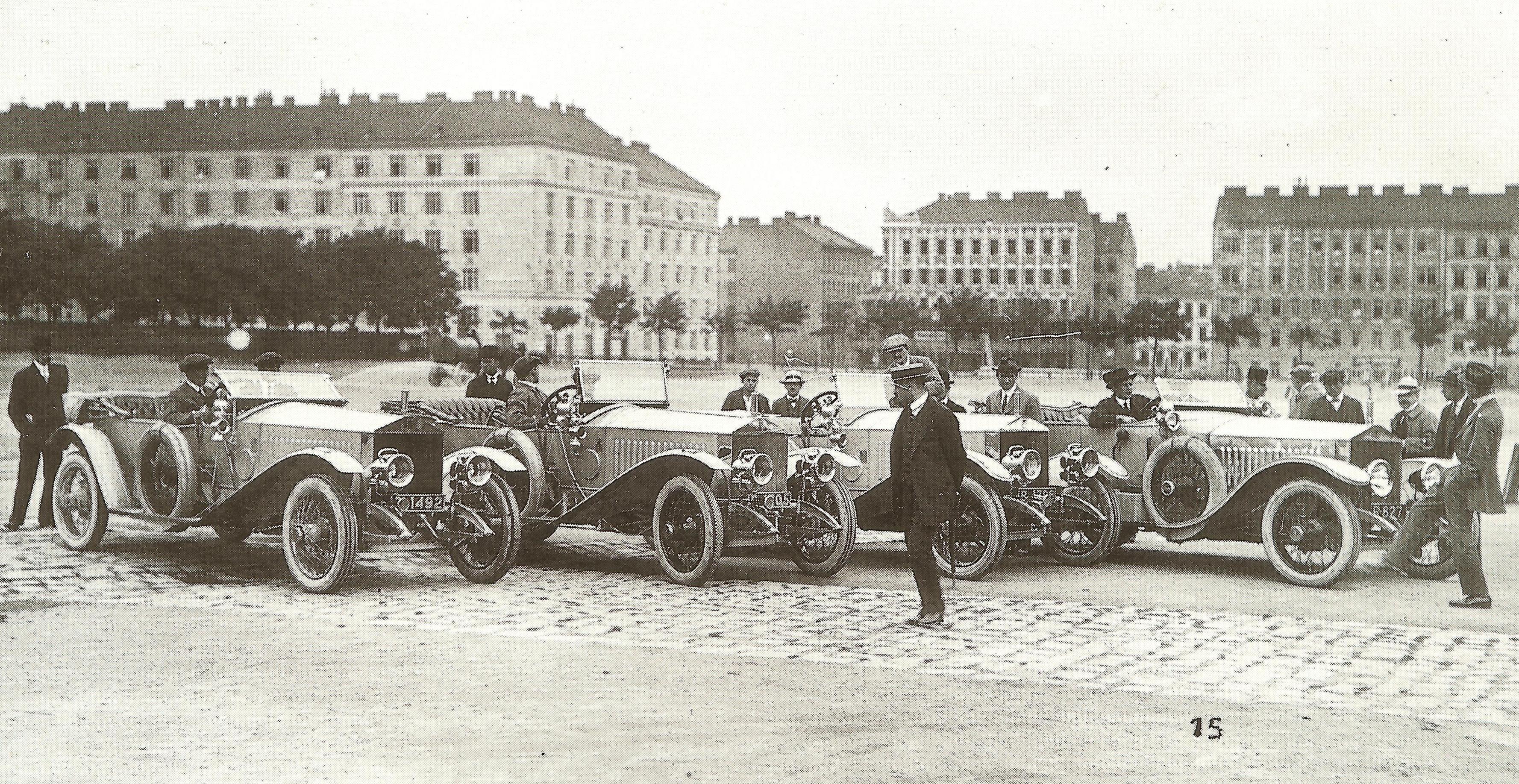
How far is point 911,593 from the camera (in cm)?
981

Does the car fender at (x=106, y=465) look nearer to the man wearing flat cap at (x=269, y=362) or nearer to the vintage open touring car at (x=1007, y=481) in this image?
the man wearing flat cap at (x=269, y=362)

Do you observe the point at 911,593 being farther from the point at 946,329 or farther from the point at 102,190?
the point at 102,190

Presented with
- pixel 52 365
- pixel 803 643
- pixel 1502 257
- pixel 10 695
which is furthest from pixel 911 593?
pixel 1502 257

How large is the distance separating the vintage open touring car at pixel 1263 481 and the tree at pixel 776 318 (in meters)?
57.4

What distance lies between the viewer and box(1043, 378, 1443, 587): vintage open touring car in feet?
34.0

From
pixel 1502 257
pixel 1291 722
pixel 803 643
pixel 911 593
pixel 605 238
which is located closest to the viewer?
pixel 1291 722

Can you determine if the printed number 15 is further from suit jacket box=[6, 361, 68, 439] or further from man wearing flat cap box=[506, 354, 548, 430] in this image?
suit jacket box=[6, 361, 68, 439]

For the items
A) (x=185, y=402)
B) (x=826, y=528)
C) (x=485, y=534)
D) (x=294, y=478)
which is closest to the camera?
(x=485, y=534)

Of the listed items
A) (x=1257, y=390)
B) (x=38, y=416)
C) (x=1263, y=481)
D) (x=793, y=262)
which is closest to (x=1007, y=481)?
(x=1263, y=481)

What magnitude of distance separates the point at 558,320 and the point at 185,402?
2701 inches

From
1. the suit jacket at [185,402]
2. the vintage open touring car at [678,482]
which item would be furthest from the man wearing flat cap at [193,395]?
the vintage open touring car at [678,482]

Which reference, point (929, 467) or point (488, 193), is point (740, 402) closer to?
point (929, 467)

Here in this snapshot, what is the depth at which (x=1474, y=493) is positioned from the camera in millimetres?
9422

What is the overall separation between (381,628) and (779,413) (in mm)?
6029
